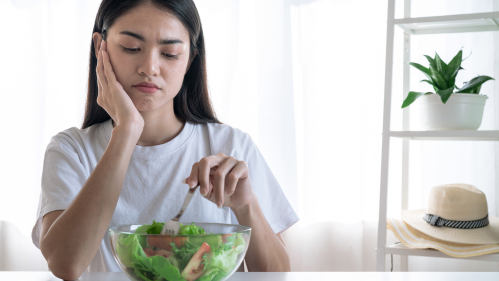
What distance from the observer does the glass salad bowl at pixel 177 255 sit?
1.57 ft

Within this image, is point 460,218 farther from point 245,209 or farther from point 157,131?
point 157,131

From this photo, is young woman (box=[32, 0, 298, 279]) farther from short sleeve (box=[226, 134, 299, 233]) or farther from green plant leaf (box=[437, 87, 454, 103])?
green plant leaf (box=[437, 87, 454, 103])

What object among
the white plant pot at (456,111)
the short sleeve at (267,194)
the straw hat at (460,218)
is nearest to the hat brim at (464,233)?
the straw hat at (460,218)

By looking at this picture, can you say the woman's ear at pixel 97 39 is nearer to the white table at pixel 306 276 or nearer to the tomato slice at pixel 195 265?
the white table at pixel 306 276

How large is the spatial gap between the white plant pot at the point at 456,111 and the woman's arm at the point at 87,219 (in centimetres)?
101

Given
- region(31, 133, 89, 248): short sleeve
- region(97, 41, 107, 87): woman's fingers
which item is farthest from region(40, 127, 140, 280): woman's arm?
region(97, 41, 107, 87): woman's fingers

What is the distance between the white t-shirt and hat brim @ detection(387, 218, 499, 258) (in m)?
0.50

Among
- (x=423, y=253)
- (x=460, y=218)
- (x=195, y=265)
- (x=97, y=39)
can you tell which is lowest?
(x=423, y=253)

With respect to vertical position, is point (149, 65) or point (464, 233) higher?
point (149, 65)

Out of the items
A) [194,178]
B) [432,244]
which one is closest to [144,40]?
[194,178]

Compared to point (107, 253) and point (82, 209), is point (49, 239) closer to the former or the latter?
point (82, 209)

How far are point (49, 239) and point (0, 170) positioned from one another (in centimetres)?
145

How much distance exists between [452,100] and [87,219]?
1.12 m

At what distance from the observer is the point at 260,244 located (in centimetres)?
95
